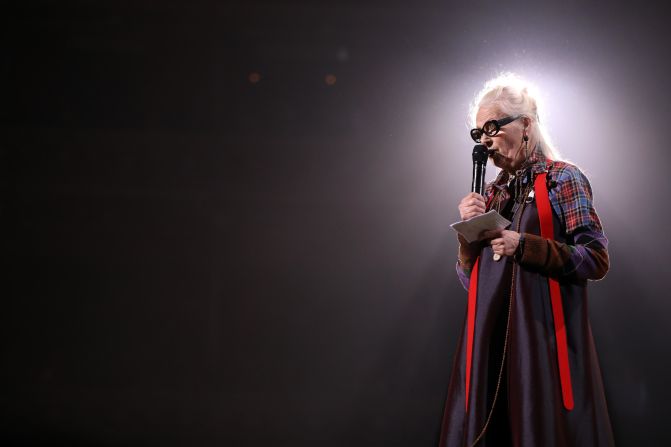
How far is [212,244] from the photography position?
8.01ft

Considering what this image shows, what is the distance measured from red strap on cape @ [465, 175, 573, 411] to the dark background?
0.65 m

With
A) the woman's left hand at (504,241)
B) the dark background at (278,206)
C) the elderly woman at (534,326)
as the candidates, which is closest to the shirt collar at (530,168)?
the elderly woman at (534,326)

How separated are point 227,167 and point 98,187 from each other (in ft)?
1.77

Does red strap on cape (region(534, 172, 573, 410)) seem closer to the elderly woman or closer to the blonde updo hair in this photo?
the elderly woman

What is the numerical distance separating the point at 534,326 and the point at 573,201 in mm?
356

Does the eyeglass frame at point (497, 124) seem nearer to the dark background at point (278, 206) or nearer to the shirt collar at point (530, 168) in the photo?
the shirt collar at point (530, 168)

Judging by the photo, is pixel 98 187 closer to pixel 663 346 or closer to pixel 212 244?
pixel 212 244

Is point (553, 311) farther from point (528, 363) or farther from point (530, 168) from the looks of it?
point (530, 168)

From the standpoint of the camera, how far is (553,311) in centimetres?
159

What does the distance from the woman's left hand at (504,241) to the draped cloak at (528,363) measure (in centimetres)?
4

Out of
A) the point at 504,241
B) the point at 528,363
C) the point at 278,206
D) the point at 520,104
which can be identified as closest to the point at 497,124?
the point at 520,104

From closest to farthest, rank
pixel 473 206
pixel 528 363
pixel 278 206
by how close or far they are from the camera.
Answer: pixel 528 363 < pixel 473 206 < pixel 278 206

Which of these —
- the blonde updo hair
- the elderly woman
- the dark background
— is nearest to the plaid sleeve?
the elderly woman

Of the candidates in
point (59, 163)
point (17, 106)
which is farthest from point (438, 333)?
point (17, 106)
